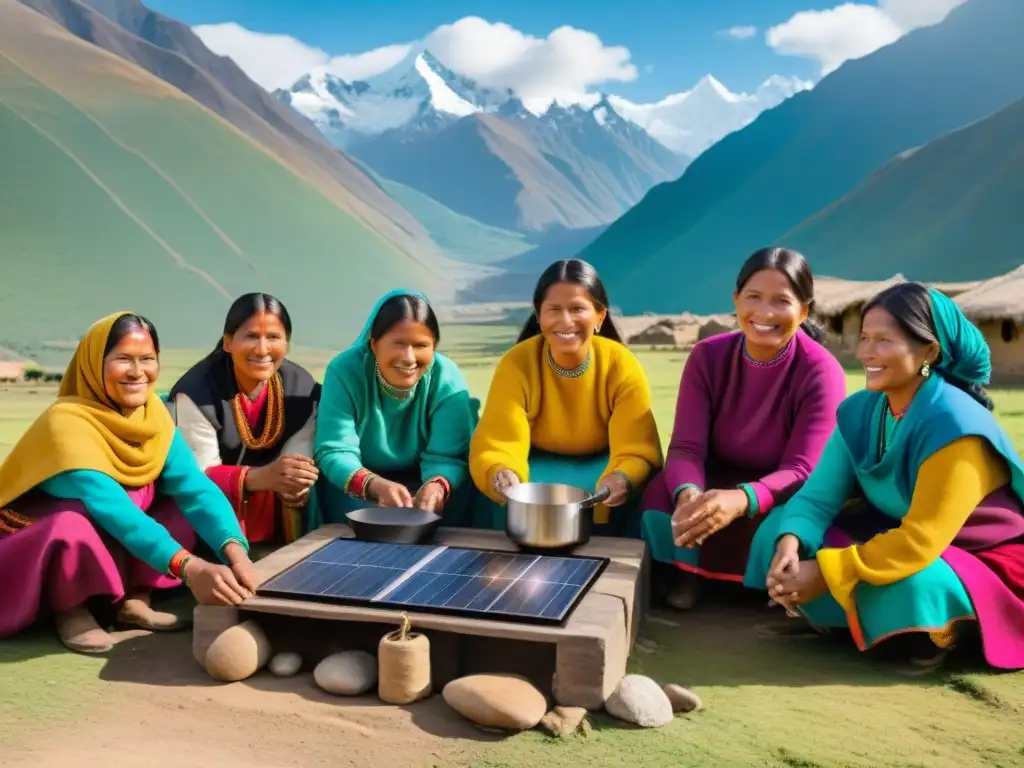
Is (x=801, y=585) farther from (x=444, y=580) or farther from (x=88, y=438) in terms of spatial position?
(x=88, y=438)

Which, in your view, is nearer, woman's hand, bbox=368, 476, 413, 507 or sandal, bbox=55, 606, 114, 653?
sandal, bbox=55, 606, 114, 653

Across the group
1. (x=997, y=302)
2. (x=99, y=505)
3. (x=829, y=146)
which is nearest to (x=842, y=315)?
(x=997, y=302)

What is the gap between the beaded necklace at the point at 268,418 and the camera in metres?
4.76

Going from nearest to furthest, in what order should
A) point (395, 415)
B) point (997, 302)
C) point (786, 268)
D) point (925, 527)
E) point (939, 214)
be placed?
point (925, 527) → point (786, 268) → point (395, 415) → point (997, 302) → point (939, 214)

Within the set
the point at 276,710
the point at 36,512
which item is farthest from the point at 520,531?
the point at 36,512

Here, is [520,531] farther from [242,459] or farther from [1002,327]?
[1002,327]

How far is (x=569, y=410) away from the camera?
4543 mm

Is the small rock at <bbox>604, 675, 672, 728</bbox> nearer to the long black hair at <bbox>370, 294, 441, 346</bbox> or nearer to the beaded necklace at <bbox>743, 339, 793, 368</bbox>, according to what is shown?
the beaded necklace at <bbox>743, 339, 793, 368</bbox>

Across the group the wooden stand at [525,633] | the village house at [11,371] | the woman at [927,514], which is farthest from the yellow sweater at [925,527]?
the village house at [11,371]

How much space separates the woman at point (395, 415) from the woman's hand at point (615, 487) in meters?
0.75

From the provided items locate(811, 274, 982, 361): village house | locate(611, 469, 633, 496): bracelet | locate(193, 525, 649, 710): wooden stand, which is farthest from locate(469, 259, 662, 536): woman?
locate(811, 274, 982, 361): village house

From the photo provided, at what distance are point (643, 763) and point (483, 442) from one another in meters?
1.89

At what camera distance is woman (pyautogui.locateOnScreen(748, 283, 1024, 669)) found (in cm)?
332

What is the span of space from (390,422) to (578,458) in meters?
0.93
